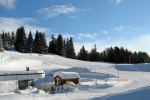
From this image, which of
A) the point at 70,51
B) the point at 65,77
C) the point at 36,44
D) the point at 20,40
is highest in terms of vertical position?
the point at 20,40

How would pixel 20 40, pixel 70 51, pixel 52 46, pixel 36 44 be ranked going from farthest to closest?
pixel 70 51 → pixel 52 46 → pixel 36 44 → pixel 20 40

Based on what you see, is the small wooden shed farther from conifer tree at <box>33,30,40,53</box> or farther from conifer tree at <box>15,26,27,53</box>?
conifer tree at <box>15,26,27,53</box>

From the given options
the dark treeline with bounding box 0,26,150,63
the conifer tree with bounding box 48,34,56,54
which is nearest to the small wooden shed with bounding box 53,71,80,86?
the dark treeline with bounding box 0,26,150,63

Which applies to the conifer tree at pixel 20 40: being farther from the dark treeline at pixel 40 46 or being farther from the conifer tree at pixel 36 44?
the conifer tree at pixel 36 44

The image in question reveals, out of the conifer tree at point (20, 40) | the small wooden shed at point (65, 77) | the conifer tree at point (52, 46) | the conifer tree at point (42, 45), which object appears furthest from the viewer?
the conifer tree at point (52, 46)

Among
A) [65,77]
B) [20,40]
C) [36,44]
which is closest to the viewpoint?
[65,77]

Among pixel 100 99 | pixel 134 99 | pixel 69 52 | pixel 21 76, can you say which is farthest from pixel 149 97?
pixel 69 52

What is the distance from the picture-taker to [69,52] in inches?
2899

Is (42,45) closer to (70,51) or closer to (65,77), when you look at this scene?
(70,51)

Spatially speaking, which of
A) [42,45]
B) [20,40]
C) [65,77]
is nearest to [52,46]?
[42,45]

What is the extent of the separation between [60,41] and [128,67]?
39361 mm

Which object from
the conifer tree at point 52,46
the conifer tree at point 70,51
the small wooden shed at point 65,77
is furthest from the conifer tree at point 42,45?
the small wooden shed at point 65,77

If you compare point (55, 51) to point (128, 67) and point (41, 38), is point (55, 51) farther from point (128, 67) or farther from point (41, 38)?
point (128, 67)

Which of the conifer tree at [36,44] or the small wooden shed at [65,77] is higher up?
the conifer tree at [36,44]
